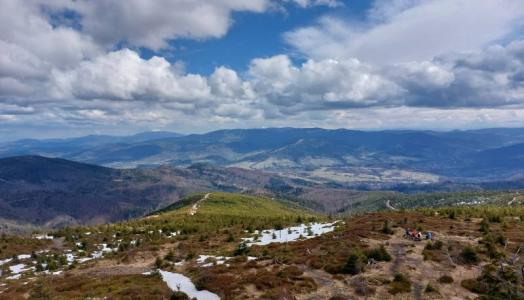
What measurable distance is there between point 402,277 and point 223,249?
2846 cm

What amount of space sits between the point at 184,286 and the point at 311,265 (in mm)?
13580

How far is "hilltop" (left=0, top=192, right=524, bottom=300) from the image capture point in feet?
114

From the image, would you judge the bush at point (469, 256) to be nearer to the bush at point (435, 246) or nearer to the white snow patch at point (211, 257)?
the bush at point (435, 246)

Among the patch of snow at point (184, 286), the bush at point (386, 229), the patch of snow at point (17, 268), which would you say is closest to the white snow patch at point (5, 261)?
the patch of snow at point (17, 268)

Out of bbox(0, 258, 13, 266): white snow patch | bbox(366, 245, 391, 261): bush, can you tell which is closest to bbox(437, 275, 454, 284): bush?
bbox(366, 245, 391, 261): bush

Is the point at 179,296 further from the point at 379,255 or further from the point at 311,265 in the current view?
the point at 379,255

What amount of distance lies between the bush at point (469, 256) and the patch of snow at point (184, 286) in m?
26.3

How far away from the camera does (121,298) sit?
1353 inches

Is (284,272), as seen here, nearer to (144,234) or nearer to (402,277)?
(402,277)

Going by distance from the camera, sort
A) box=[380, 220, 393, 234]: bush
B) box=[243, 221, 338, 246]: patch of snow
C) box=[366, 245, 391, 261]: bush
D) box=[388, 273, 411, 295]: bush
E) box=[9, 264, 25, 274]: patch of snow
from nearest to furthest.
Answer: box=[388, 273, 411, 295]: bush
box=[366, 245, 391, 261]: bush
box=[380, 220, 393, 234]: bush
box=[9, 264, 25, 274]: patch of snow
box=[243, 221, 338, 246]: patch of snow

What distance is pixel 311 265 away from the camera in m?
42.3

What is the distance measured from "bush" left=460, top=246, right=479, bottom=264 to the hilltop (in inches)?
3.8

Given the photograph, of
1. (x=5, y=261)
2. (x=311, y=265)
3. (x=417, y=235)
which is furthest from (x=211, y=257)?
(x=5, y=261)

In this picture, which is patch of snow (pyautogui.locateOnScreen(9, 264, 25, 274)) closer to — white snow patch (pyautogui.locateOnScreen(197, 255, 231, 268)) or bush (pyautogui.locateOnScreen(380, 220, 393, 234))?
white snow patch (pyautogui.locateOnScreen(197, 255, 231, 268))
